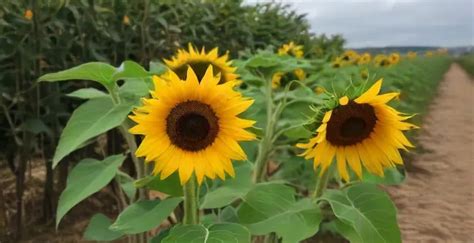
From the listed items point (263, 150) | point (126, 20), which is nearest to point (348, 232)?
point (263, 150)

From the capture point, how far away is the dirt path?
2989mm

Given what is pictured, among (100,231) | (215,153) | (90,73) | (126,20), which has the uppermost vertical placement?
(126,20)

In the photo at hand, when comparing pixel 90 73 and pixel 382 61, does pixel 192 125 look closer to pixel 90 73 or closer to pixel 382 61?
pixel 90 73

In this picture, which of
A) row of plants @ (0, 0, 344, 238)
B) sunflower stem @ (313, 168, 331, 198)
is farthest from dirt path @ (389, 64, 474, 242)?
sunflower stem @ (313, 168, 331, 198)

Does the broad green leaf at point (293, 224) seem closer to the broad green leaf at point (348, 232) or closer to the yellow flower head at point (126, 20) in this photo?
the broad green leaf at point (348, 232)

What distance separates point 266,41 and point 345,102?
3956 mm

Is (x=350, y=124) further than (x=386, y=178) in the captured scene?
No

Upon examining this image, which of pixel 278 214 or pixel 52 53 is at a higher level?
pixel 52 53

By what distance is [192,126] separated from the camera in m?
1.04

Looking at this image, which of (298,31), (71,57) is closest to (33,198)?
(71,57)

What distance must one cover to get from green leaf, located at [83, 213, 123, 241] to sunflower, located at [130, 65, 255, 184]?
1.27 feet

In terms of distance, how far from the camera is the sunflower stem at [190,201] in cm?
113

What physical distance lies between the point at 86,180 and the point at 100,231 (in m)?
0.18

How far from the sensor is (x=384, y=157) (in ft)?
3.86
